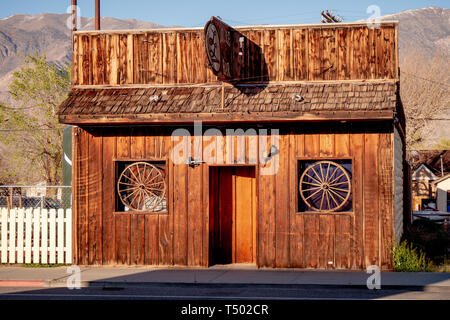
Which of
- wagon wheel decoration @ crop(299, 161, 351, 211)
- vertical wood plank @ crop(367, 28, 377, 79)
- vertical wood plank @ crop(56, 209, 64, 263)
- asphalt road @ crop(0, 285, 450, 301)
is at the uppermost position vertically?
vertical wood plank @ crop(367, 28, 377, 79)

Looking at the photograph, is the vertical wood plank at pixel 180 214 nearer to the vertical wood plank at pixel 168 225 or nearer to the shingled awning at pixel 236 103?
the vertical wood plank at pixel 168 225

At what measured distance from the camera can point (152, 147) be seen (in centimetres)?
1458

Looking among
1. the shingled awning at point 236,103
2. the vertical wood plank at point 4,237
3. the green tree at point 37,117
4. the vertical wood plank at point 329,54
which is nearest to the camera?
the shingled awning at point 236,103

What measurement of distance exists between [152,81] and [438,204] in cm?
3903

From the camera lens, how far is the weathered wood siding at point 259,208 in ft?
44.9

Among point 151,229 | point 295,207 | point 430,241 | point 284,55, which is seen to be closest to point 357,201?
point 295,207

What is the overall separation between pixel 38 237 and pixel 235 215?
15.8 ft

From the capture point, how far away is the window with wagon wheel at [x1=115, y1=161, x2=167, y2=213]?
14641mm

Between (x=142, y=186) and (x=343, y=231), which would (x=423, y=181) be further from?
(x=142, y=186)

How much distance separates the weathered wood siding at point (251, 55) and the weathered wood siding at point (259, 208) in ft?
4.35

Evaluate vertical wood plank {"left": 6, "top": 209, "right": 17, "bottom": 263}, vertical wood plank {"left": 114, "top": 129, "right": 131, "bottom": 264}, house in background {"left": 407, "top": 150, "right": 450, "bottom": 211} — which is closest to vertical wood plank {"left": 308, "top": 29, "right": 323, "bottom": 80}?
vertical wood plank {"left": 114, "top": 129, "right": 131, "bottom": 264}

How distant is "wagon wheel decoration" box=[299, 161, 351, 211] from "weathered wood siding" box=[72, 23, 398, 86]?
2.07 metres

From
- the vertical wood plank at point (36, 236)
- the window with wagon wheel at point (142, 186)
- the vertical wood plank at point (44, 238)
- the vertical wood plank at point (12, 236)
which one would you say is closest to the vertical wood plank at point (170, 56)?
the window with wagon wheel at point (142, 186)

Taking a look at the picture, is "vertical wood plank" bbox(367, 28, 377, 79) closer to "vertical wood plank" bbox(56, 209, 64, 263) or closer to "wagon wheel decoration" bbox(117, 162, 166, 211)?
"wagon wheel decoration" bbox(117, 162, 166, 211)
